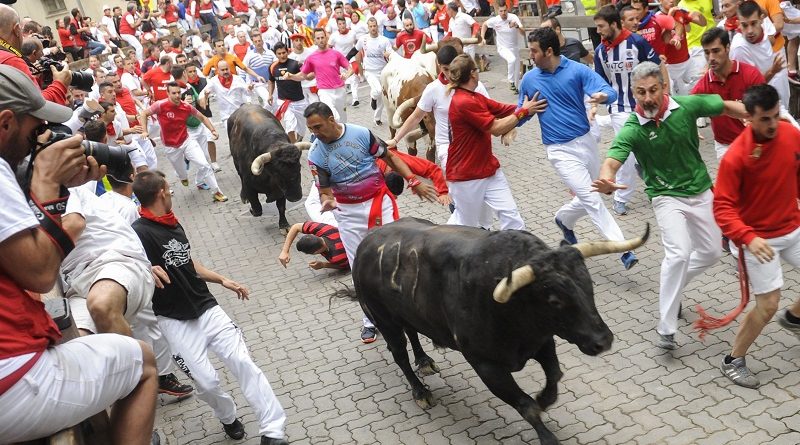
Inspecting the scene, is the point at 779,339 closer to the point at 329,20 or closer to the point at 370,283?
the point at 370,283

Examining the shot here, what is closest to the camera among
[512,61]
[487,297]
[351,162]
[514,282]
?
[514,282]

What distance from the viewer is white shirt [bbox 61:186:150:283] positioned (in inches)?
224

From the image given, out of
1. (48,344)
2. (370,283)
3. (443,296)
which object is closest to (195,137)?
(370,283)

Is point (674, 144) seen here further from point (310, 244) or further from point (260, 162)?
point (260, 162)

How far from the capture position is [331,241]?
9.95 meters

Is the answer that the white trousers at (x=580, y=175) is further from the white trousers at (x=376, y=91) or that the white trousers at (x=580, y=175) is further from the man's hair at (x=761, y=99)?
the white trousers at (x=376, y=91)

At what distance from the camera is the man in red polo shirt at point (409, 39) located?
16688mm

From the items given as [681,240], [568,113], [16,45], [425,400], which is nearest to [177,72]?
[16,45]

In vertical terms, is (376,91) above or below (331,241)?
below

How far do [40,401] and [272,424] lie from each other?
125 inches

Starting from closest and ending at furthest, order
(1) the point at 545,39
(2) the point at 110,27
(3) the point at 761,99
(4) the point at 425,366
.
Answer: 1. (3) the point at 761,99
2. (4) the point at 425,366
3. (1) the point at 545,39
4. (2) the point at 110,27

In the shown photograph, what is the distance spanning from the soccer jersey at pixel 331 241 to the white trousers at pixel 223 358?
131 inches

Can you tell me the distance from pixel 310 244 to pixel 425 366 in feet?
9.28

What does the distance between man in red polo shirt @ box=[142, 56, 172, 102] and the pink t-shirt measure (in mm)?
2881
